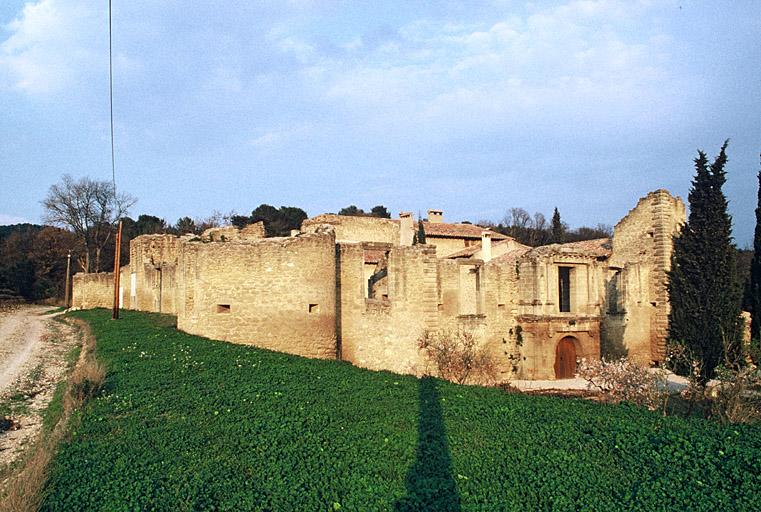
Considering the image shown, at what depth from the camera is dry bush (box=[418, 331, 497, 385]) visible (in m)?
16.0

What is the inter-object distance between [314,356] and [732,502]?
1116 centimetres

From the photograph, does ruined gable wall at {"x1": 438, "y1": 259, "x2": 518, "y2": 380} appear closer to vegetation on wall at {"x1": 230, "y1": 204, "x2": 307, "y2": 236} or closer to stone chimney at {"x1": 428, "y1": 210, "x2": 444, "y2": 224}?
stone chimney at {"x1": 428, "y1": 210, "x2": 444, "y2": 224}

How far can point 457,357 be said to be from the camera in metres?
16.2

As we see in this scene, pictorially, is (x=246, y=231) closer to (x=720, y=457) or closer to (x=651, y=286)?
(x=651, y=286)

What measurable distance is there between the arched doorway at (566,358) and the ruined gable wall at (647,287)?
3825 millimetres

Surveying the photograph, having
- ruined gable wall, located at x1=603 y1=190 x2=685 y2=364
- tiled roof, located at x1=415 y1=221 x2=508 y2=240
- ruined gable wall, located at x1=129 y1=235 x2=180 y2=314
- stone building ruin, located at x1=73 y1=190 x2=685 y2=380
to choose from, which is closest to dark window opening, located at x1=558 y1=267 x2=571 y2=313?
stone building ruin, located at x1=73 y1=190 x2=685 y2=380

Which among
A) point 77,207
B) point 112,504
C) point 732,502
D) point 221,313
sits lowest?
point 732,502

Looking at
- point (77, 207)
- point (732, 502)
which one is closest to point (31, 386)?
point (732, 502)

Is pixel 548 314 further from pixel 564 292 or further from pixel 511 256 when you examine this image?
pixel 564 292

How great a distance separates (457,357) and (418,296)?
2586mm

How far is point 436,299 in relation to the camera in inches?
708

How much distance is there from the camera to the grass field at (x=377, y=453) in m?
5.91

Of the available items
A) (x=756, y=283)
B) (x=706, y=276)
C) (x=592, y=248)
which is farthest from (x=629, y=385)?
(x=756, y=283)

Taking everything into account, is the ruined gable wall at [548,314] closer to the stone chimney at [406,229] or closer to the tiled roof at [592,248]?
the tiled roof at [592,248]
